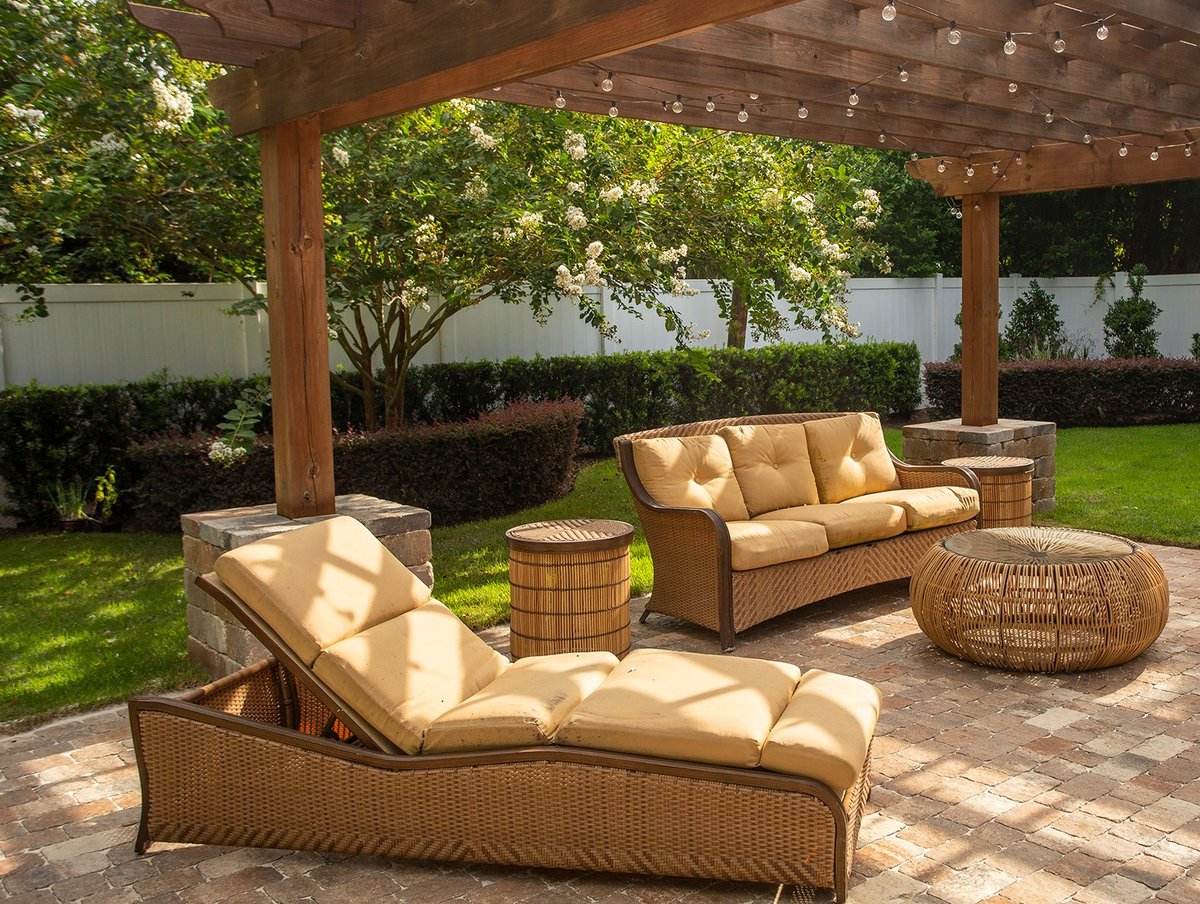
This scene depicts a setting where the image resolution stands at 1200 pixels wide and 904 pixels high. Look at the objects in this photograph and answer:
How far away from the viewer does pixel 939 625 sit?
511 centimetres

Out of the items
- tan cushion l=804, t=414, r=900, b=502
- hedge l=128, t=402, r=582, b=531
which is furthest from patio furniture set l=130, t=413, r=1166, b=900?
hedge l=128, t=402, r=582, b=531

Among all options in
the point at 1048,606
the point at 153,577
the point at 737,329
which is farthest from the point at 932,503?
the point at 737,329

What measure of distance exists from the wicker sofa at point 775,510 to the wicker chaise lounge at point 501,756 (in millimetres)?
1855

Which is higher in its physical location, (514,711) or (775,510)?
(775,510)

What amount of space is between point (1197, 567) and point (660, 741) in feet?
16.9

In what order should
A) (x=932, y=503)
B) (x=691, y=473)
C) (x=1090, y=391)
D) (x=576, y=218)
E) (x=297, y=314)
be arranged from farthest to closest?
(x=1090, y=391)
(x=576, y=218)
(x=932, y=503)
(x=691, y=473)
(x=297, y=314)

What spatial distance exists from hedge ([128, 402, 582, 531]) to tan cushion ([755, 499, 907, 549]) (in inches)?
114

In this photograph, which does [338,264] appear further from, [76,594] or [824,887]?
[824,887]

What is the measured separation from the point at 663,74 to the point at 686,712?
12.1 ft

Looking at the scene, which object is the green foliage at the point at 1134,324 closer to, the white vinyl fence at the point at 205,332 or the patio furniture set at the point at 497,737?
the white vinyl fence at the point at 205,332

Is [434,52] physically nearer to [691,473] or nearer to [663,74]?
[663,74]

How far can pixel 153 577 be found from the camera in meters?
6.96

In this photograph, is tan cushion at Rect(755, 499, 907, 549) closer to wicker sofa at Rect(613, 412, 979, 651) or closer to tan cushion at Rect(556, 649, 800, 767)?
wicker sofa at Rect(613, 412, 979, 651)

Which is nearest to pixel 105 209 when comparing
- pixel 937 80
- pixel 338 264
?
pixel 338 264
